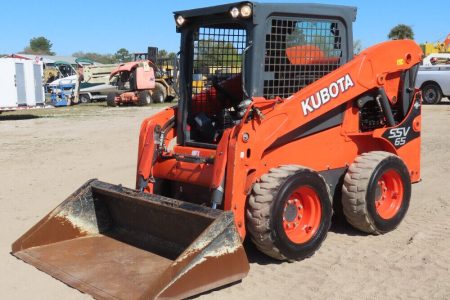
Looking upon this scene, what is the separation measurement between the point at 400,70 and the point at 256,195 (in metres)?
2.31

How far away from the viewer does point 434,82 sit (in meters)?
20.0

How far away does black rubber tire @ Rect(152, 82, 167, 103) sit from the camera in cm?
2581

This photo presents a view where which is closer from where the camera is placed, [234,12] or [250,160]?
[250,160]

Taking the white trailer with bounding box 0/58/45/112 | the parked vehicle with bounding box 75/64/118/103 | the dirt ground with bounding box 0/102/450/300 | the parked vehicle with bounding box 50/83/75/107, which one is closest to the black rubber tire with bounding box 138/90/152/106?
the parked vehicle with bounding box 75/64/118/103

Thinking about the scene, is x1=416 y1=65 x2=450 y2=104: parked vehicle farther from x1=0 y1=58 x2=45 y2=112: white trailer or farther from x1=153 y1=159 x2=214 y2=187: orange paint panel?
x1=153 y1=159 x2=214 y2=187: orange paint panel

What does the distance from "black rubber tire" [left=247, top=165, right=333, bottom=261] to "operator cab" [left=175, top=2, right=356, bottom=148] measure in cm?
62

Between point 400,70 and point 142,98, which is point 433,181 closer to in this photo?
point 400,70

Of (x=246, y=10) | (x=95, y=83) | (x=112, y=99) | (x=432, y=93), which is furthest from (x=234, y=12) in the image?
(x=95, y=83)

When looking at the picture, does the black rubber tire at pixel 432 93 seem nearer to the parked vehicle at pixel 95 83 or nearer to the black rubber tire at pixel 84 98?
the parked vehicle at pixel 95 83

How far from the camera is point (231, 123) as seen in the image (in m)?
5.28

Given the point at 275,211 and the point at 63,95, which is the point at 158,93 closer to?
the point at 63,95

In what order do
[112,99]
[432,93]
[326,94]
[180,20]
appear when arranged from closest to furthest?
1. [326,94]
2. [180,20]
3. [432,93]
4. [112,99]

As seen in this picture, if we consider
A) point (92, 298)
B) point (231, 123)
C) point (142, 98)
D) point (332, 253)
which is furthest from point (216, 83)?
point (142, 98)

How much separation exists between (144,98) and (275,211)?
827 inches
